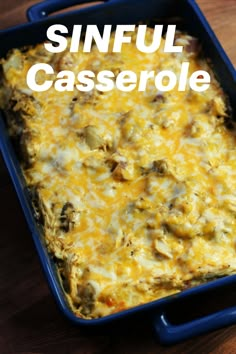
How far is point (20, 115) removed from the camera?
1934mm

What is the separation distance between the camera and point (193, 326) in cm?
153

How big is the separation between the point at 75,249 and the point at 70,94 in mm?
536

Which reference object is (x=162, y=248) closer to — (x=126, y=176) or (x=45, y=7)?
(x=126, y=176)

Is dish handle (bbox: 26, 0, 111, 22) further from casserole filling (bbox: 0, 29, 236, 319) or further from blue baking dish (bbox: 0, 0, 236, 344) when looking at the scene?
casserole filling (bbox: 0, 29, 236, 319)

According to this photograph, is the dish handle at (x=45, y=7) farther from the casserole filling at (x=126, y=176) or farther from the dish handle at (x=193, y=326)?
the dish handle at (x=193, y=326)

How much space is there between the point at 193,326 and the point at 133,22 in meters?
1.04

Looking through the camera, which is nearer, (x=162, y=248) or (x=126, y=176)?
(x=162, y=248)

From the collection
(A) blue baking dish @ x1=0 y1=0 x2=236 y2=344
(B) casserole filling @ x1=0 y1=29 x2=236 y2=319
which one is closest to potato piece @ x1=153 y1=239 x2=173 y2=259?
(B) casserole filling @ x1=0 y1=29 x2=236 y2=319

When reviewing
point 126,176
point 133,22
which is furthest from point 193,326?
point 133,22

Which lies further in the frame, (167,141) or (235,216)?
(167,141)

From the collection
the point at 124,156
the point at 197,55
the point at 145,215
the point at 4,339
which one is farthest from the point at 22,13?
the point at 4,339

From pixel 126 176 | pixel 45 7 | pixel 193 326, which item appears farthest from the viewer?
pixel 45 7

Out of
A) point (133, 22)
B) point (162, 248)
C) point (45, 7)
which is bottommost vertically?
point (162, 248)

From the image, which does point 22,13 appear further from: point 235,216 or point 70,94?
point 235,216
